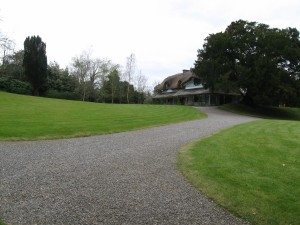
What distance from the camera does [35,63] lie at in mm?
46938

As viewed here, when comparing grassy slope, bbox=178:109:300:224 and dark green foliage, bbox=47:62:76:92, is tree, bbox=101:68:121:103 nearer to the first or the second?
dark green foliage, bbox=47:62:76:92

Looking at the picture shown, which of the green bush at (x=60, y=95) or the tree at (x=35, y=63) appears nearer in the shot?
the tree at (x=35, y=63)

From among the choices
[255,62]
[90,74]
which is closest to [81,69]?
[90,74]

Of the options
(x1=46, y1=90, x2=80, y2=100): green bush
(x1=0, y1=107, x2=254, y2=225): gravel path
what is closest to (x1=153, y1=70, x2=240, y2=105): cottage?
(x1=46, y1=90, x2=80, y2=100): green bush

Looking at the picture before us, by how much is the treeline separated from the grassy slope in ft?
130

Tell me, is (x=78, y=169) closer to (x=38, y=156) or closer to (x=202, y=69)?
(x=38, y=156)

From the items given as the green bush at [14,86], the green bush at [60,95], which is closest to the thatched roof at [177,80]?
the green bush at [60,95]

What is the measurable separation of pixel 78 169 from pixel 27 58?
44.2 m

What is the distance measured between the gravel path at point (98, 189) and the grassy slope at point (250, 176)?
0.36 meters

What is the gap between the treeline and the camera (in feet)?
155

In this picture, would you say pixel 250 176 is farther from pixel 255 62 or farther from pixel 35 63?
pixel 35 63

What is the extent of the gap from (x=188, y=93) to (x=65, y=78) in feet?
74.2

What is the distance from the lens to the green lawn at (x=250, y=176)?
5260 mm

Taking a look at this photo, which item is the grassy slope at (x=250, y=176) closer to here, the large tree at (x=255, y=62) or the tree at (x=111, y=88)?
the large tree at (x=255, y=62)
